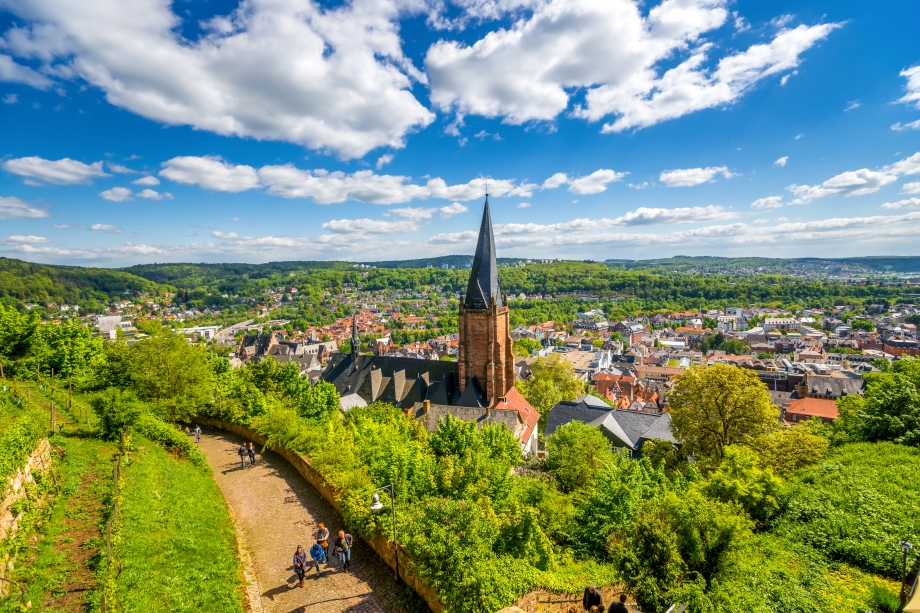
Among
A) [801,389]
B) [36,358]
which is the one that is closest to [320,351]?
[36,358]

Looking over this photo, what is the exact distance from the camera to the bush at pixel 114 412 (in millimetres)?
18375

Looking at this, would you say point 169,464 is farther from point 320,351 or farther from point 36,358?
point 320,351

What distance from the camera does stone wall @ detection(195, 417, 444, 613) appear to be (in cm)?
1181

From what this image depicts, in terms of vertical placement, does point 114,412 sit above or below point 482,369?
above

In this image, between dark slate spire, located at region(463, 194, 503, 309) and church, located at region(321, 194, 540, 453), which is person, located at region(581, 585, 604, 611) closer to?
church, located at region(321, 194, 540, 453)

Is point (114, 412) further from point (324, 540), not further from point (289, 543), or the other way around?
point (324, 540)

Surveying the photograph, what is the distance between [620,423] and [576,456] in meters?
14.0

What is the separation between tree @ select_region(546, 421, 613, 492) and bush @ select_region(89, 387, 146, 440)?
21040 millimetres

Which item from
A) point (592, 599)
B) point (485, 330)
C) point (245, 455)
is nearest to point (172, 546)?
point (245, 455)

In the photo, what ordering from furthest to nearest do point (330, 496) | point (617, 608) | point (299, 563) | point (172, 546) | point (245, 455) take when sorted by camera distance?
point (245, 455), point (330, 496), point (299, 563), point (172, 546), point (617, 608)

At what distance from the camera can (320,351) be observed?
10950 cm

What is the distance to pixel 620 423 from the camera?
1425 inches

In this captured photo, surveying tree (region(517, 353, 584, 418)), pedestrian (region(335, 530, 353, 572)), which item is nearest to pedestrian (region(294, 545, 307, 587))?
pedestrian (region(335, 530, 353, 572))

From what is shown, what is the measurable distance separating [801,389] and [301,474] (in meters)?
76.9
